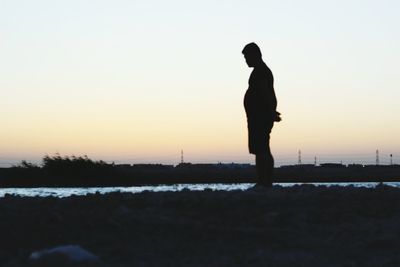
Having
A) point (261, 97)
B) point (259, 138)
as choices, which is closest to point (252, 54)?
point (261, 97)

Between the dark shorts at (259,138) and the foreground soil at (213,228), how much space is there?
2.03 meters

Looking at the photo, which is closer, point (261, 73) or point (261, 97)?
point (261, 97)

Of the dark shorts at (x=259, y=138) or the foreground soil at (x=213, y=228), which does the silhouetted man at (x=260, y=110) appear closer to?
the dark shorts at (x=259, y=138)

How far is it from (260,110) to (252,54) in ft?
3.58

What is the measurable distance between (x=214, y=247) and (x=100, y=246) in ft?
4.36

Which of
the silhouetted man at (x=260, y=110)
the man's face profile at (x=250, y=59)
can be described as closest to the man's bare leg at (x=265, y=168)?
the silhouetted man at (x=260, y=110)

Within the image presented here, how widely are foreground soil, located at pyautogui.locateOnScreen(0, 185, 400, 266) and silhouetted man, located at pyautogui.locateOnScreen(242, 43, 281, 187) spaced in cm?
198

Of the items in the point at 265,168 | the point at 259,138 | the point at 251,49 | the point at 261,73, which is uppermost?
the point at 251,49

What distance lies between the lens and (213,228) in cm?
955

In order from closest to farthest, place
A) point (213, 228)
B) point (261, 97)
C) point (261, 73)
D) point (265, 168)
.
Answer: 1. point (213, 228)
2. point (265, 168)
3. point (261, 97)
4. point (261, 73)

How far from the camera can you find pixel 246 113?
47.4ft

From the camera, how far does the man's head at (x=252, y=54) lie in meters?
14.2

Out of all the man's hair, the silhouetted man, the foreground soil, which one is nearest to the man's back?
the silhouetted man

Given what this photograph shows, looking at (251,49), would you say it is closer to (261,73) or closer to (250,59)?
(250,59)
